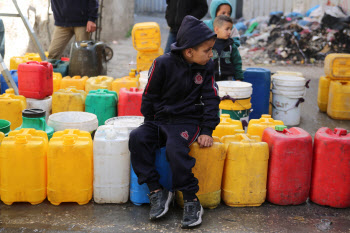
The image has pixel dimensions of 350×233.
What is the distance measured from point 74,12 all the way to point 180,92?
425 centimetres

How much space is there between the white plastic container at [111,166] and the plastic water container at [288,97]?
10.6 ft

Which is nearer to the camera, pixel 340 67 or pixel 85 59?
pixel 340 67

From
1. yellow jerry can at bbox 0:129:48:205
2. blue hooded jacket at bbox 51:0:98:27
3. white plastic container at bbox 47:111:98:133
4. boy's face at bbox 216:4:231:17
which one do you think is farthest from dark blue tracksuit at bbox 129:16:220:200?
blue hooded jacket at bbox 51:0:98:27

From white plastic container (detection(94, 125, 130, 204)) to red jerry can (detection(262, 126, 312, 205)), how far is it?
1192 millimetres

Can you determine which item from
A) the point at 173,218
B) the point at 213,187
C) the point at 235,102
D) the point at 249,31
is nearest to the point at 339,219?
the point at 213,187

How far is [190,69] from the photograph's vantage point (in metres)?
3.72

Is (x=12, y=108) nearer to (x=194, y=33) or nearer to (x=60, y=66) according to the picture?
(x=194, y=33)

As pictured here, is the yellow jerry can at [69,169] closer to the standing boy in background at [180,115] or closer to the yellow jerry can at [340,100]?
the standing boy in background at [180,115]

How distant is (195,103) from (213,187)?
71 cm

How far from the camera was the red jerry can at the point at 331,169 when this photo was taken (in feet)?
12.1

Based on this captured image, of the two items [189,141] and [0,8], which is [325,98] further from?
[0,8]

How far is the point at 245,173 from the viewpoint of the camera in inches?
146

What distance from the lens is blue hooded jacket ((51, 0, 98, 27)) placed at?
24.0ft

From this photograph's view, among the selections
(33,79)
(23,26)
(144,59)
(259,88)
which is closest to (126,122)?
(33,79)
